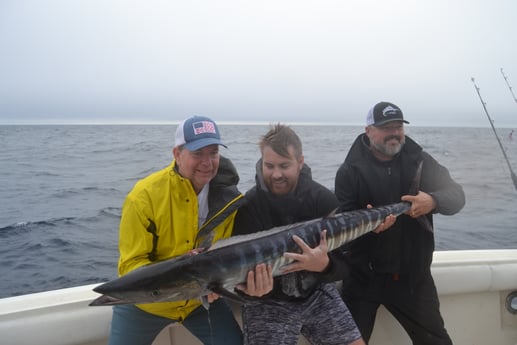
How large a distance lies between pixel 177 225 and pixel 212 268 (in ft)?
1.89

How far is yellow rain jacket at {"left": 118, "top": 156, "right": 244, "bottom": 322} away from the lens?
8.75ft

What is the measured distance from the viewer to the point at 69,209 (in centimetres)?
1123

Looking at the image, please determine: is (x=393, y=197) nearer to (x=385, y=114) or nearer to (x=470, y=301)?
(x=385, y=114)

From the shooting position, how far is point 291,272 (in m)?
2.83

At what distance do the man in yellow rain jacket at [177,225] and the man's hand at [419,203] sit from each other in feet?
4.81

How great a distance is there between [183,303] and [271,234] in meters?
0.85

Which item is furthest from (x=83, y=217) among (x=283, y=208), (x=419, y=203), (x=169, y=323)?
(x=419, y=203)

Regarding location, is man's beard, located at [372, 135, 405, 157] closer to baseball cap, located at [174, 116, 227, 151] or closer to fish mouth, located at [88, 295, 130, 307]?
baseball cap, located at [174, 116, 227, 151]

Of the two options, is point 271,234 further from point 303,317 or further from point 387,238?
point 387,238

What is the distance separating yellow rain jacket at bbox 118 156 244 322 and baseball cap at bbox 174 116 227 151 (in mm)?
251

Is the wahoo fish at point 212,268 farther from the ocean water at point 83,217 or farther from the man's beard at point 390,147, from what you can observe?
the ocean water at point 83,217

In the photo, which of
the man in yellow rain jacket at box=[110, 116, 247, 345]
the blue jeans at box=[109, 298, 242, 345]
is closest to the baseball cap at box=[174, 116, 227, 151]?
the man in yellow rain jacket at box=[110, 116, 247, 345]

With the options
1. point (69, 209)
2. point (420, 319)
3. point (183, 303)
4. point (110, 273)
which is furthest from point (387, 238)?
point (69, 209)

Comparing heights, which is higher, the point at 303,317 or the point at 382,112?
the point at 382,112
